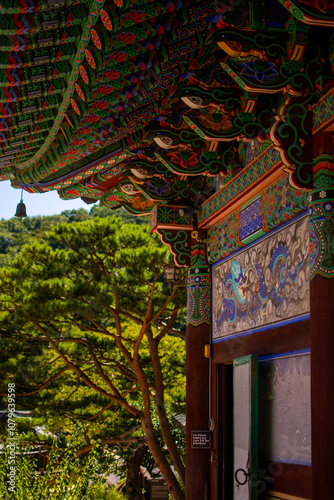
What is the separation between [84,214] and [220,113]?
3661cm

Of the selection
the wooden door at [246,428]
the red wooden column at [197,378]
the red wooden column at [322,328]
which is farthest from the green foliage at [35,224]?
the red wooden column at [322,328]

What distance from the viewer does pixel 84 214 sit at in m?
40.5

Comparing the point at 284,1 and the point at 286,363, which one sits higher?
the point at 284,1

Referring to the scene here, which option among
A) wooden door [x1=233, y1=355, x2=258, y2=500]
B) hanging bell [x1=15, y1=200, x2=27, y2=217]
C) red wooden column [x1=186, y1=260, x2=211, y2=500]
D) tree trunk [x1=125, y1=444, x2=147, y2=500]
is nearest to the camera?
→ wooden door [x1=233, y1=355, x2=258, y2=500]

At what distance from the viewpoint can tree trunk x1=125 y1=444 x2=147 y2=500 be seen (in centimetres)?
1086

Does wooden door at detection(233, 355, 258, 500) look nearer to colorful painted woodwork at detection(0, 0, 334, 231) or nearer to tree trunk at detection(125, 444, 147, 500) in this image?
colorful painted woodwork at detection(0, 0, 334, 231)

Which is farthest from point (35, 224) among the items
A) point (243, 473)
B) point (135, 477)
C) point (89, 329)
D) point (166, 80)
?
point (166, 80)

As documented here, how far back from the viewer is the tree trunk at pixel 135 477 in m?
10.9

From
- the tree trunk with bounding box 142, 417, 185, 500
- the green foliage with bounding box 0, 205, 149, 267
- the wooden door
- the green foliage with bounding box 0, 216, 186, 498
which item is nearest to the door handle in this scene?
the wooden door

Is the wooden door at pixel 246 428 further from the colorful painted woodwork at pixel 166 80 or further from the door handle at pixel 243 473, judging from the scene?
the colorful painted woodwork at pixel 166 80

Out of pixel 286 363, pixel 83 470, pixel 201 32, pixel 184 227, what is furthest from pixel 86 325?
pixel 201 32

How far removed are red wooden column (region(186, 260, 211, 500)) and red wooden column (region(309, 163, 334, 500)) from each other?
8.50 ft

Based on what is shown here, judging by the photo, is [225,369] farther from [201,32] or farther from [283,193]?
[201,32]

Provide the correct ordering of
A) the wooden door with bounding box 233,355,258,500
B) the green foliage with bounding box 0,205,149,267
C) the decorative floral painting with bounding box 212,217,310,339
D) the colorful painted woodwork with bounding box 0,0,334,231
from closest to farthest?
the colorful painted woodwork with bounding box 0,0,334,231
the decorative floral painting with bounding box 212,217,310,339
the wooden door with bounding box 233,355,258,500
the green foliage with bounding box 0,205,149,267
